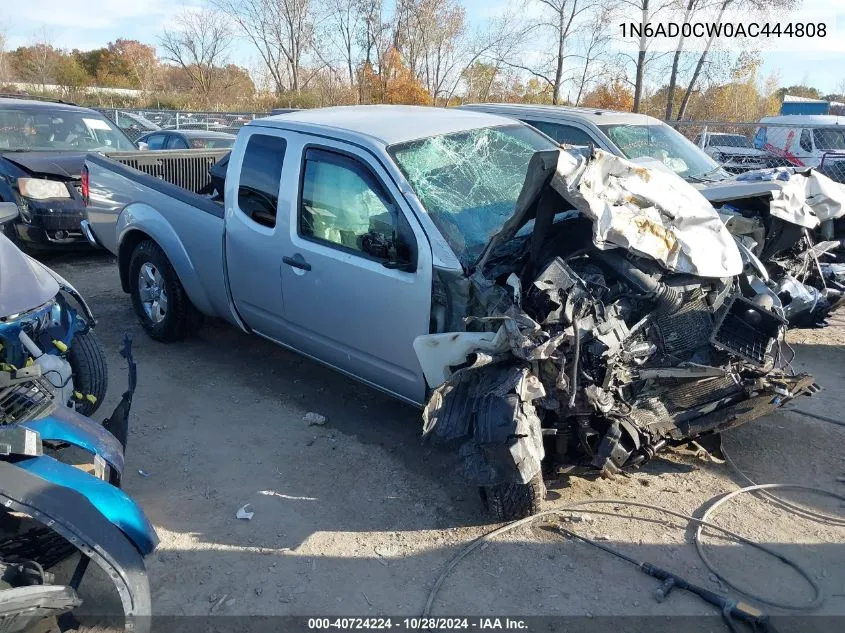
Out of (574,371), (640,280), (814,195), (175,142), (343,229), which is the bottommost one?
(574,371)

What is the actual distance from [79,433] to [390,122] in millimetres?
2734

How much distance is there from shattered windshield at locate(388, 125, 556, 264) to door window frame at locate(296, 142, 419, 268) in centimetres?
15

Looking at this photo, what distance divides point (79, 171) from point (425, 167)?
18.7 feet

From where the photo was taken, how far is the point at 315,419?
4.56 m

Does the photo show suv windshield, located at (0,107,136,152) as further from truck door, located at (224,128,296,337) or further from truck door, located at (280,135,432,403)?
truck door, located at (280,135,432,403)

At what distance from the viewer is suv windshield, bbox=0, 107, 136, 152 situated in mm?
8539

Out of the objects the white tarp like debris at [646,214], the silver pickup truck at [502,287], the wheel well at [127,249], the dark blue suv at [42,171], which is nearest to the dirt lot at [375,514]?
the silver pickup truck at [502,287]

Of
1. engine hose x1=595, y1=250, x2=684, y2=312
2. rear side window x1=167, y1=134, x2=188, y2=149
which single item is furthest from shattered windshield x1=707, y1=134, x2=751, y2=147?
engine hose x1=595, y1=250, x2=684, y2=312

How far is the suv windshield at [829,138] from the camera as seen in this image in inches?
588

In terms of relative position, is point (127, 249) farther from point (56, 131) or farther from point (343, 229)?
point (56, 131)

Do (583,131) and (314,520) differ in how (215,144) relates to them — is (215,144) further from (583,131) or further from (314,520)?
(314,520)

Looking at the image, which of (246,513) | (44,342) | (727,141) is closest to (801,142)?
(727,141)

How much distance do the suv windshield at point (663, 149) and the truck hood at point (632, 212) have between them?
12.4ft

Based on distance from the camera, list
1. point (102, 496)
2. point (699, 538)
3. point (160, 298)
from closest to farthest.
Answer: point (102, 496), point (699, 538), point (160, 298)
